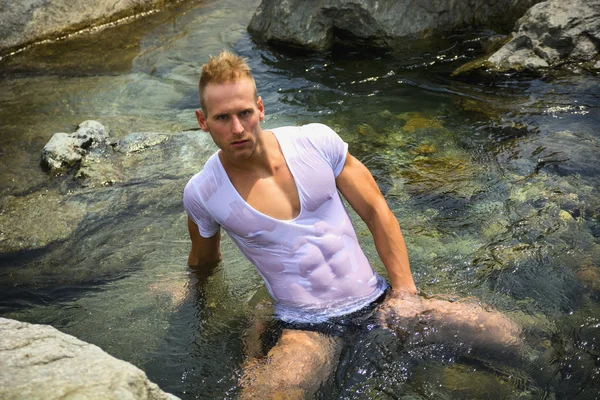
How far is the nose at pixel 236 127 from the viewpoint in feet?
11.0

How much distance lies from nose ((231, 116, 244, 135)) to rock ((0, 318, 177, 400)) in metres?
1.22

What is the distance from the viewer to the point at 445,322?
3697mm

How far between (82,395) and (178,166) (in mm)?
3801

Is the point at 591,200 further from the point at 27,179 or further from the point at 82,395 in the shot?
the point at 27,179

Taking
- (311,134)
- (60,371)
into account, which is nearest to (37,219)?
(311,134)

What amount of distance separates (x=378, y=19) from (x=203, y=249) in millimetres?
4996

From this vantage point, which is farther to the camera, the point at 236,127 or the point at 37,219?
the point at 37,219

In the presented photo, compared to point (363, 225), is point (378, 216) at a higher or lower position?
higher

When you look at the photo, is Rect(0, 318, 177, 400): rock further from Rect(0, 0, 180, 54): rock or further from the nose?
Rect(0, 0, 180, 54): rock

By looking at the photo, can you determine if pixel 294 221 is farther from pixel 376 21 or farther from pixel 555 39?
pixel 376 21

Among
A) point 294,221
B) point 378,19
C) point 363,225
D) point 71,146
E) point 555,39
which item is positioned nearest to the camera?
point 294,221

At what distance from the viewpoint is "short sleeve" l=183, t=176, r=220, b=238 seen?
3.58m

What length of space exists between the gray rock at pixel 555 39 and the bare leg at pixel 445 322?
13.3 feet

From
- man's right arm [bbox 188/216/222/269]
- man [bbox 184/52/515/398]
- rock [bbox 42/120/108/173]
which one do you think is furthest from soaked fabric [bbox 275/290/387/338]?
rock [bbox 42/120/108/173]
